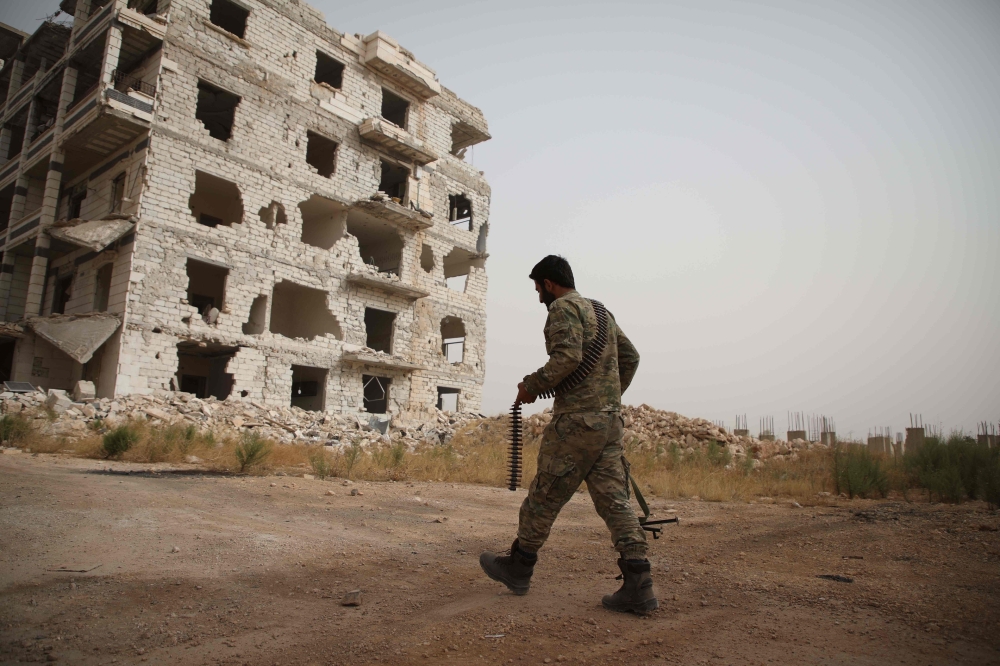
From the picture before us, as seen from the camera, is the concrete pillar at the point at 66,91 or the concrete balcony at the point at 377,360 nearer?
the concrete pillar at the point at 66,91

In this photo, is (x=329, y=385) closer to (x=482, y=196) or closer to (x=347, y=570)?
(x=482, y=196)

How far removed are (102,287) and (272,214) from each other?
194 inches

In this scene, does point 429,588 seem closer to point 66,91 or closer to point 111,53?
point 111,53

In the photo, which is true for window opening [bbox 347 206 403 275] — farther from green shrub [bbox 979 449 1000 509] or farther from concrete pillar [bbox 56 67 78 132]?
green shrub [bbox 979 449 1000 509]

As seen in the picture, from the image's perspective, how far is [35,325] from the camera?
16.1m

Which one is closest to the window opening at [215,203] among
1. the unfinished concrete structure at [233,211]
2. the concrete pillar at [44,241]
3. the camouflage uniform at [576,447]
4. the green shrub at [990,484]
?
the unfinished concrete structure at [233,211]

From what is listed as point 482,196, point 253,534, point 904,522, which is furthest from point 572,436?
point 482,196

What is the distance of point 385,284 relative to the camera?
66.4 ft

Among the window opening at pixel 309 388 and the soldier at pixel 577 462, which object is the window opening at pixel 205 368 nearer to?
the window opening at pixel 309 388

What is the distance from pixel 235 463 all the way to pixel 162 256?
9.30 meters

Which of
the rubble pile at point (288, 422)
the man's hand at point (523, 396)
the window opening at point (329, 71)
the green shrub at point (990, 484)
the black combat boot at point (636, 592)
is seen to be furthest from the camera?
the window opening at point (329, 71)

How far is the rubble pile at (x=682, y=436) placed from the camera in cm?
1463

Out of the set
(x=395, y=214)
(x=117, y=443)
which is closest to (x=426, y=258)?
(x=395, y=214)

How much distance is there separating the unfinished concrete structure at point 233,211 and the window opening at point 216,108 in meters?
0.10
